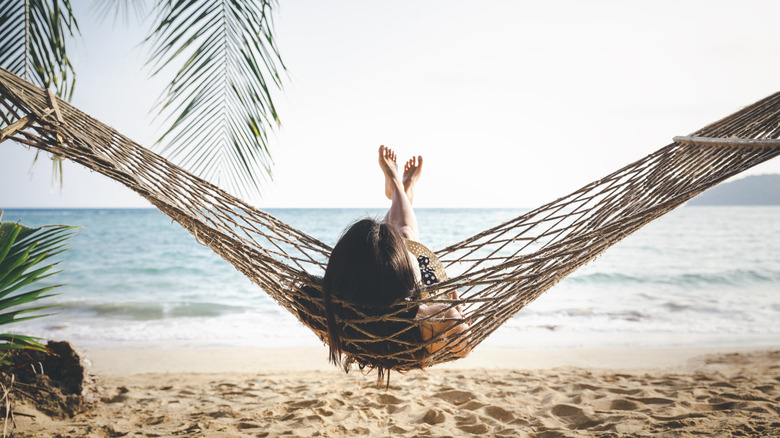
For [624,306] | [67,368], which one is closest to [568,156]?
[624,306]

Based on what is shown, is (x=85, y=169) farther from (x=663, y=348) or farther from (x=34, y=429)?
(x=663, y=348)

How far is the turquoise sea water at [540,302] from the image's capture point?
4082mm

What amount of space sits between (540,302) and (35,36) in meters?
4.97

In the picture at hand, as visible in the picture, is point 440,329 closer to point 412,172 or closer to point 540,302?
point 412,172

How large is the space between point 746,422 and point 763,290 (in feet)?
18.4

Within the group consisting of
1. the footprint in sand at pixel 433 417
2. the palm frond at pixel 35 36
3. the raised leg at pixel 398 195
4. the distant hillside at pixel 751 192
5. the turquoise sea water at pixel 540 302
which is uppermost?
the distant hillside at pixel 751 192

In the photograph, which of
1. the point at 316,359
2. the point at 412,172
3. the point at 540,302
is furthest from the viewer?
the point at 540,302

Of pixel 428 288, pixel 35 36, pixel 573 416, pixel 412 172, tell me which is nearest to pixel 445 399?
pixel 573 416

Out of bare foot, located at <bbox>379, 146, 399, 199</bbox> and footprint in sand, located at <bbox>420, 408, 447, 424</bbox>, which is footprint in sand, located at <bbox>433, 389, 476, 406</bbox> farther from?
bare foot, located at <bbox>379, 146, 399, 199</bbox>

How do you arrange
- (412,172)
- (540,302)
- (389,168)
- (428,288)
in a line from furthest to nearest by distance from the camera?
(540,302), (412,172), (389,168), (428,288)

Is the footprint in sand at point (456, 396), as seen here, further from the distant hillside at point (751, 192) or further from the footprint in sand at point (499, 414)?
the distant hillside at point (751, 192)

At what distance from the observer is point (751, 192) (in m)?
25.1

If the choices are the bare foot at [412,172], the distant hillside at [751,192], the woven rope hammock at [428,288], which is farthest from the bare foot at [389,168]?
the distant hillside at [751,192]

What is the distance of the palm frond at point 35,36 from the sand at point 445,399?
1.28m
